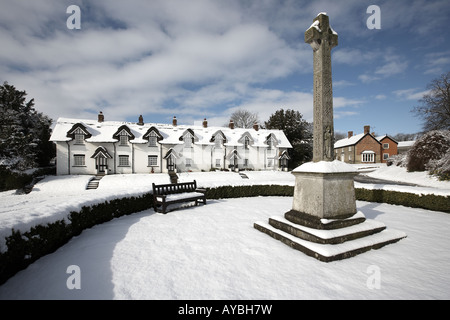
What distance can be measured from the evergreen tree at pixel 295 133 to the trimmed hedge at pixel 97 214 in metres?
24.1

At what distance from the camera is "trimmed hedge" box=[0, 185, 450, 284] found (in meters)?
3.53

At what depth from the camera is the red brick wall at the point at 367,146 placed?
44.6 m

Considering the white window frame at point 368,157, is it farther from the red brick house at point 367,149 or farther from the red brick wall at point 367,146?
the red brick wall at point 367,146

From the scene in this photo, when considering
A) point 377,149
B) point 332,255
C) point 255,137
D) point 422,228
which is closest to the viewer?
point 332,255

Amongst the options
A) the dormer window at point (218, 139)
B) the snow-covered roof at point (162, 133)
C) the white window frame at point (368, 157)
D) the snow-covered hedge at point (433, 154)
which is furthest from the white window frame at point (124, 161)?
the white window frame at point (368, 157)

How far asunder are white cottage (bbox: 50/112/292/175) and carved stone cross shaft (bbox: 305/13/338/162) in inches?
902

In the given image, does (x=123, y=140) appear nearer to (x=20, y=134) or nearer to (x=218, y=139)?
(x=20, y=134)

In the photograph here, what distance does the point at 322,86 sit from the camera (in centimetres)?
570

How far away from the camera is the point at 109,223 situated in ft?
22.4

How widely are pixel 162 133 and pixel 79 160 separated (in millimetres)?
10637
